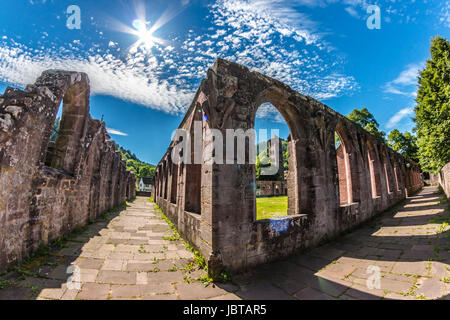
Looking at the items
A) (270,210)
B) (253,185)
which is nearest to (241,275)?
(253,185)

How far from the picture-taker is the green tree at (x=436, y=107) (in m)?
10.1

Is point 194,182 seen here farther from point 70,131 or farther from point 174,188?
point 70,131

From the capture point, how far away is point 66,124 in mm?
5852

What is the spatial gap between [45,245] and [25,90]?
3288mm

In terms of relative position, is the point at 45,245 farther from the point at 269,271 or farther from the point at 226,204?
the point at 269,271

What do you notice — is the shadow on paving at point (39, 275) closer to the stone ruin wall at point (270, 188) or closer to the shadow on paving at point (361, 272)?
the shadow on paving at point (361, 272)

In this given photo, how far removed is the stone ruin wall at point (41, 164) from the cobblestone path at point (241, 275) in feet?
2.05

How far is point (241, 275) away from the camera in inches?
132

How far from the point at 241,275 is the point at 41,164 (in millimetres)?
4805

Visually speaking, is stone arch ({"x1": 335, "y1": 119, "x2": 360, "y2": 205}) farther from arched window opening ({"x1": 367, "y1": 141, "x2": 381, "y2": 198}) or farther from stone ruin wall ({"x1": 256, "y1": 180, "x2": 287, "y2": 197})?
stone ruin wall ({"x1": 256, "y1": 180, "x2": 287, "y2": 197})

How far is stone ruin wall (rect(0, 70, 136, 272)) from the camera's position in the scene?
3129 mm

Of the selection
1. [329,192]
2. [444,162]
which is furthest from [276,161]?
[329,192]

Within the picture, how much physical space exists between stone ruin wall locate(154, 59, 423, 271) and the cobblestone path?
0.44m

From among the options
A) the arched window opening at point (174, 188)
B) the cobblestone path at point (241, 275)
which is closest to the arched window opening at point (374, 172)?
the cobblestone path at point (241, 275)
